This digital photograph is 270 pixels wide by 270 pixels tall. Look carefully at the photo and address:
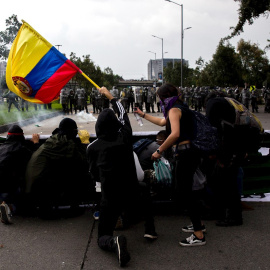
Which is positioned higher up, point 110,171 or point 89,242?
point 110,171

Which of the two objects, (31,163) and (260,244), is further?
(31,163)

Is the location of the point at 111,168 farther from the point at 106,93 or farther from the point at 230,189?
the point at 230,189

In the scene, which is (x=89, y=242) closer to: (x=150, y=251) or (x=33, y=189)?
(x=150, y=251)

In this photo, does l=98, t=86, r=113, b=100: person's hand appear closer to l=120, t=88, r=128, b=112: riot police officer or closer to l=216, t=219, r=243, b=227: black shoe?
l=216, t=219, r=243, b=227: black shoe

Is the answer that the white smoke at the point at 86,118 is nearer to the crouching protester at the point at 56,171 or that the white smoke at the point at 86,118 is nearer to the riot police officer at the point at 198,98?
the riot police officer at the point at 198,98

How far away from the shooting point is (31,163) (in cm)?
432

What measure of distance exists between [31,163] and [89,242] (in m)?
1.24

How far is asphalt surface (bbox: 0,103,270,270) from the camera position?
10.5 ft

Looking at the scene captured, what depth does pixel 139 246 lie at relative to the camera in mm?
3588

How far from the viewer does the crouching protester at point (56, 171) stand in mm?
4289

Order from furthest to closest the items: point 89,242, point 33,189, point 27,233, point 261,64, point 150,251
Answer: point 261,64
point 33,189
point 27,233
point 89,242
point 150,251

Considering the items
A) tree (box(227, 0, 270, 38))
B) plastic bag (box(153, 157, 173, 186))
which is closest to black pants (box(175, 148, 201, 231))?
plastic bag (box(153, 157, 173, 186))

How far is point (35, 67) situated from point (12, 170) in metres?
1.49

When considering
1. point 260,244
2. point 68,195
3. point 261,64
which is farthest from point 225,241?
point 261,64
